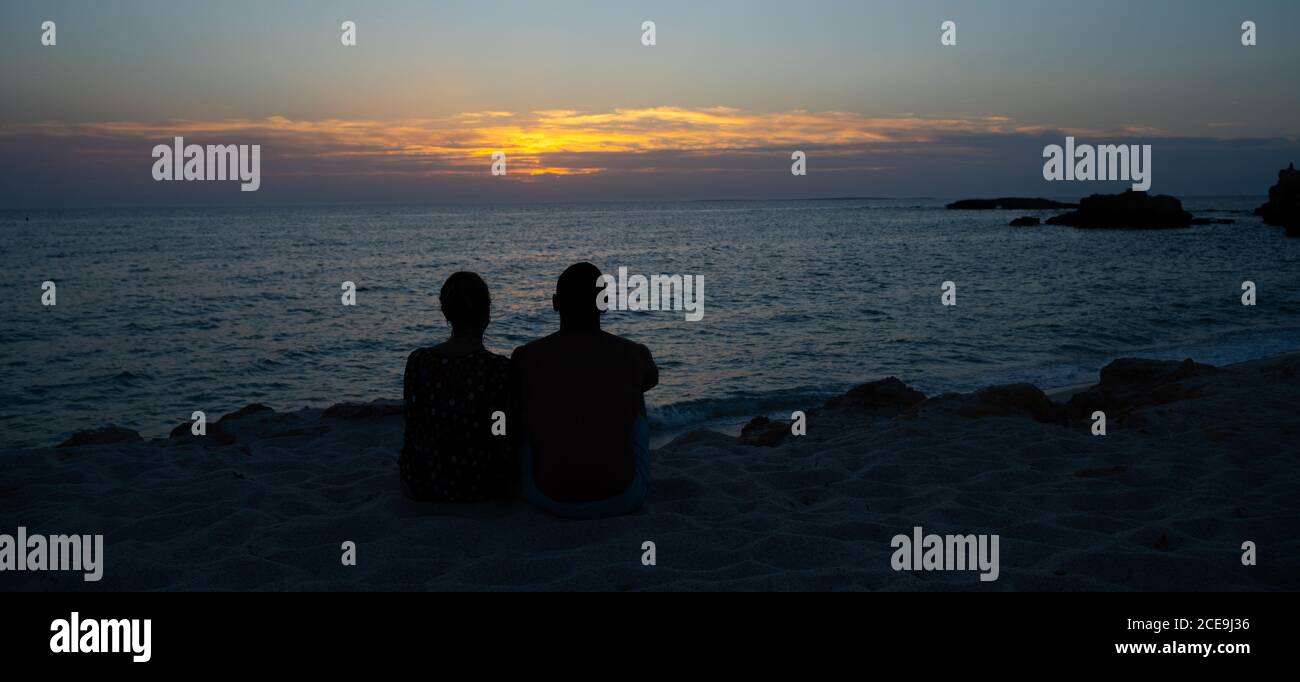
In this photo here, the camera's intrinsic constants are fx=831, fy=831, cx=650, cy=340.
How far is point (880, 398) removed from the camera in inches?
348

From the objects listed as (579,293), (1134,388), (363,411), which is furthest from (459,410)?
(1134,388)

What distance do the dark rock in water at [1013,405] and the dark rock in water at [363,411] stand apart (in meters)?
5.35

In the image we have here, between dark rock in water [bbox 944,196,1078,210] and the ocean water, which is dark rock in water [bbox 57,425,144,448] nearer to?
the ocean water

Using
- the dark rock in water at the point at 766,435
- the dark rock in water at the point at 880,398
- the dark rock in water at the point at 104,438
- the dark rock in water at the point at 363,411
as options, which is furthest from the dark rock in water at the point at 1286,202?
the dark rock in water at the point at 104,438

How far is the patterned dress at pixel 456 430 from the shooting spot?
4707 millimetres

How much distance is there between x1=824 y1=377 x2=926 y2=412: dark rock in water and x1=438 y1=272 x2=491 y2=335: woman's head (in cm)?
495

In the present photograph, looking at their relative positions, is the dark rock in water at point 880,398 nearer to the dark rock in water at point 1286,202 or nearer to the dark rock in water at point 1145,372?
the dark rock in water at point 1145,372

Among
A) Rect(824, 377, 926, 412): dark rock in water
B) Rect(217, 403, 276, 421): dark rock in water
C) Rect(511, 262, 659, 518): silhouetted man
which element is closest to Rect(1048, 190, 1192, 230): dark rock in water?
Rect(824, 377, 926, 412): dark rock in water

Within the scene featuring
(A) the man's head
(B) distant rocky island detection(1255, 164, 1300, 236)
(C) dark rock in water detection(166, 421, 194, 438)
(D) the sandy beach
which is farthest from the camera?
(B) distant rocky island detection(1255, 164, 1300, 236)

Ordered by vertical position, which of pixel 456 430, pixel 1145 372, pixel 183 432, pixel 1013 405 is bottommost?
pixel 183 432

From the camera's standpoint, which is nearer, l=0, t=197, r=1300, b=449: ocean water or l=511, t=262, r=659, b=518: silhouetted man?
l=511, t=262, r=659, b=518: silhouetted man

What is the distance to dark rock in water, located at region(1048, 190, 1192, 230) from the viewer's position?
6606cm

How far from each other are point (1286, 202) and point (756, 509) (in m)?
72.9

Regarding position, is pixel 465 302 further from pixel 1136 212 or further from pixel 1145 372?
pixel 1136 212
